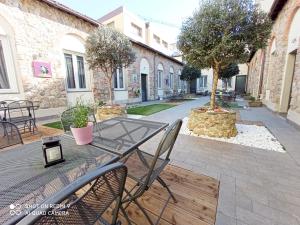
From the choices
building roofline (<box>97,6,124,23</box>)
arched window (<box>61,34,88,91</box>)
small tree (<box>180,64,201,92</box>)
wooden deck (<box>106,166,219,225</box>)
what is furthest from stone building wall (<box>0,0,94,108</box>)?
building roofline (<box>97,6,124,23</box>)

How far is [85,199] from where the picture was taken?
60 cm

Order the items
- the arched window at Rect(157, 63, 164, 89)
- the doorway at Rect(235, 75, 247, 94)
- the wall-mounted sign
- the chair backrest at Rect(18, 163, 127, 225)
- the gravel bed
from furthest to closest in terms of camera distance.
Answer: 1. the doorway at Rect(235, 75, 247, 94)
2. the arched window at Rect(157, 63, 164, 89)
3. the wall-mounted sign
4. the gravel bed
5. the chair backrest at Rect(18, 163, 127, 225)

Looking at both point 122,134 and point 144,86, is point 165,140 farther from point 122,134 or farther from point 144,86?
point 144,86

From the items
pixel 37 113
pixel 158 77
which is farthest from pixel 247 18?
pixel 158 77

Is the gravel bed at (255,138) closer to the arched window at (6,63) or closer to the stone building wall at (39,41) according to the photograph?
the stone building wall at (39,41)

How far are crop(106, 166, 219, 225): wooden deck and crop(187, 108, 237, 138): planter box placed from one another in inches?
66.5

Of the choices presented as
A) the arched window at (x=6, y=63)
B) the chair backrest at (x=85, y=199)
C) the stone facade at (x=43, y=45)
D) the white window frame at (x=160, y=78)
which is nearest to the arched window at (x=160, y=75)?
the white window frame at (x=160, y=78)

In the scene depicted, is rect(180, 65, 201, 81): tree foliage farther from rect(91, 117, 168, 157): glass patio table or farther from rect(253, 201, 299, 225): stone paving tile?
rect(253, 201, 299, 225): stone paving tile

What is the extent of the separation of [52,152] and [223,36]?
11.4ft

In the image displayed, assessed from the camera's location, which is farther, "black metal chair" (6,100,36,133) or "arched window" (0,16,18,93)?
"arched window" (0,16,18,93)

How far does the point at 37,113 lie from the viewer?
5.23 metres

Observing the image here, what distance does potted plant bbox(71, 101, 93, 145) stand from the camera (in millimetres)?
1241

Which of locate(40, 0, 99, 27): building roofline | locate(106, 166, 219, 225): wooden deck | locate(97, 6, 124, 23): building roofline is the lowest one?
locate(106, 166, 219, 225): wooden deck

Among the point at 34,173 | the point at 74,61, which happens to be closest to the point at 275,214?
the point at 34,173
